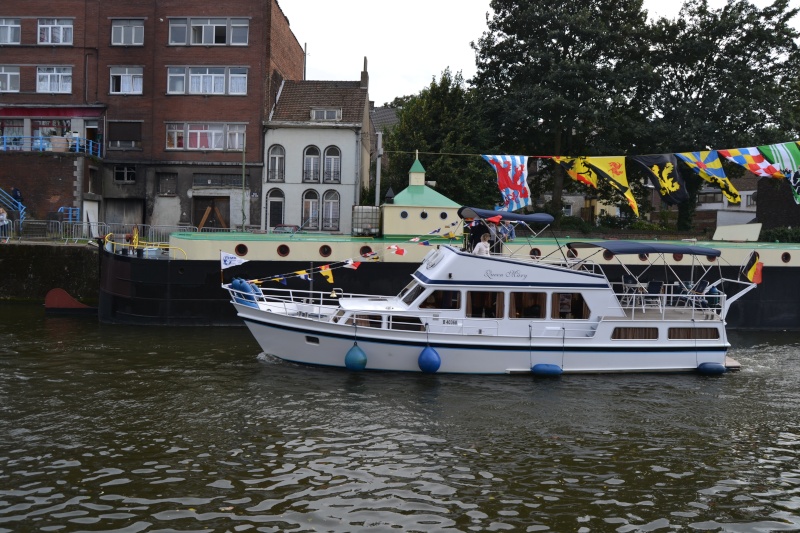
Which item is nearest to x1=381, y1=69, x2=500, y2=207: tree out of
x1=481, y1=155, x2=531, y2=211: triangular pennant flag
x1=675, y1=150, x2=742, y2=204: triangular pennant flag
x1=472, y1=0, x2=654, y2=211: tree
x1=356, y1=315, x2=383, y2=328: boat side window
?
x1=472, y1=0, x2=654, y2=211: tree

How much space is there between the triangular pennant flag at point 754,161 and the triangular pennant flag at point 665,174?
188cm

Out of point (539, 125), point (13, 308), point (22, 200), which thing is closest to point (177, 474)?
point (13, 308)

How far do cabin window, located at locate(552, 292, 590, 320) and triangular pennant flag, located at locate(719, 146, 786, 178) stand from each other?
10519 millimetres

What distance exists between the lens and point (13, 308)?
113 ft

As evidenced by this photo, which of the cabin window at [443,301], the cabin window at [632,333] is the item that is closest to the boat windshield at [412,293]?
the cabin window at [443,301]

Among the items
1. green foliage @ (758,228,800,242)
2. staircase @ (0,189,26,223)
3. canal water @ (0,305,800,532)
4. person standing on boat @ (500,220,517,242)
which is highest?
staircase @ (0,189,26,223)

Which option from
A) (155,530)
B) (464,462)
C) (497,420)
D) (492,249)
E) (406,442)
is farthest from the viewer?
(492,249)

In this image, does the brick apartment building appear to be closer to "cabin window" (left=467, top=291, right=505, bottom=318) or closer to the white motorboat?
the white motorboat

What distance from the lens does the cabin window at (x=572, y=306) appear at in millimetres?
23500

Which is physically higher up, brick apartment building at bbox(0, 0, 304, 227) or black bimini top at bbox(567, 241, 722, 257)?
brick apartment building at bbox(0, 0, 304, 227)

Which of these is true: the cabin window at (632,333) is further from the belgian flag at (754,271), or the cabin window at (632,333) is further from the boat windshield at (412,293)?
the boat windshield at (412,293)

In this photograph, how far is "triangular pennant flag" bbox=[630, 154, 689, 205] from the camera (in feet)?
96.1

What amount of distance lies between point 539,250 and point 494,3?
24.4m

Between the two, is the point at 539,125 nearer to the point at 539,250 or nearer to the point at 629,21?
the point at 629,21
